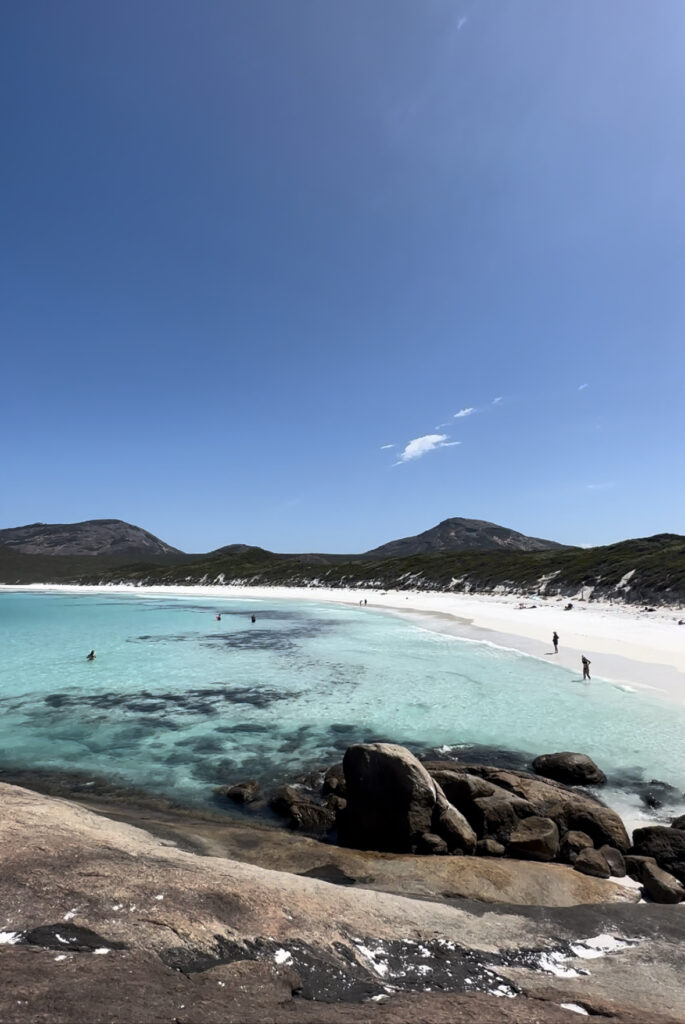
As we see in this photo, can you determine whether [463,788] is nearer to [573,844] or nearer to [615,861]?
[573,844]

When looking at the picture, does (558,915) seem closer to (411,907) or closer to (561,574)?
(411,907)

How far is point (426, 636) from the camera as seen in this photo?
39.3 meters

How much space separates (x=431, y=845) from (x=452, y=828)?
59 cm

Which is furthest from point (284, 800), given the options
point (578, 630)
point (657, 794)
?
point (578, 630)

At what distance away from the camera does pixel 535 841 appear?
9516mm

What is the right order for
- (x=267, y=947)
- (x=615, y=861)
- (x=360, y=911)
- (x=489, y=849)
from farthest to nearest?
(x=489, y=849) → (x=615, y=861) → (x=360, y=911) → (x=267, y=947)

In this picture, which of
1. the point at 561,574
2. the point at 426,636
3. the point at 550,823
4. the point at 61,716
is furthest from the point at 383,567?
the point at 550,823

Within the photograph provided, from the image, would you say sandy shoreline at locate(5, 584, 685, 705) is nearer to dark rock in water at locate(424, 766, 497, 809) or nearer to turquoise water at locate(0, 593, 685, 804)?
turquoise water at locate(0, 593, 685, 804)

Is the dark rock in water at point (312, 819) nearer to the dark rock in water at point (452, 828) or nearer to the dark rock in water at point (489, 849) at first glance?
the dark rock in water at point (452, 828)

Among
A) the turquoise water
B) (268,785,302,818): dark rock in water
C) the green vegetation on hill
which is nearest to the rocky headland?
(268,785,302,818): dark rock in water

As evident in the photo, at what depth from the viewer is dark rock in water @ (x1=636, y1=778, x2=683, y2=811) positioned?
12.0 meters

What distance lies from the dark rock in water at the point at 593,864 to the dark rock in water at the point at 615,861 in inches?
4.6

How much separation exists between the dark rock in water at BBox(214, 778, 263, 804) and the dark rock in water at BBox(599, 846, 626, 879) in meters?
7.71

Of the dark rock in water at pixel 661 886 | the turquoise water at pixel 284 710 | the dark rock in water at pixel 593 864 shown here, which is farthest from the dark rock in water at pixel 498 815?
the turquoise water at pixel 284 710
